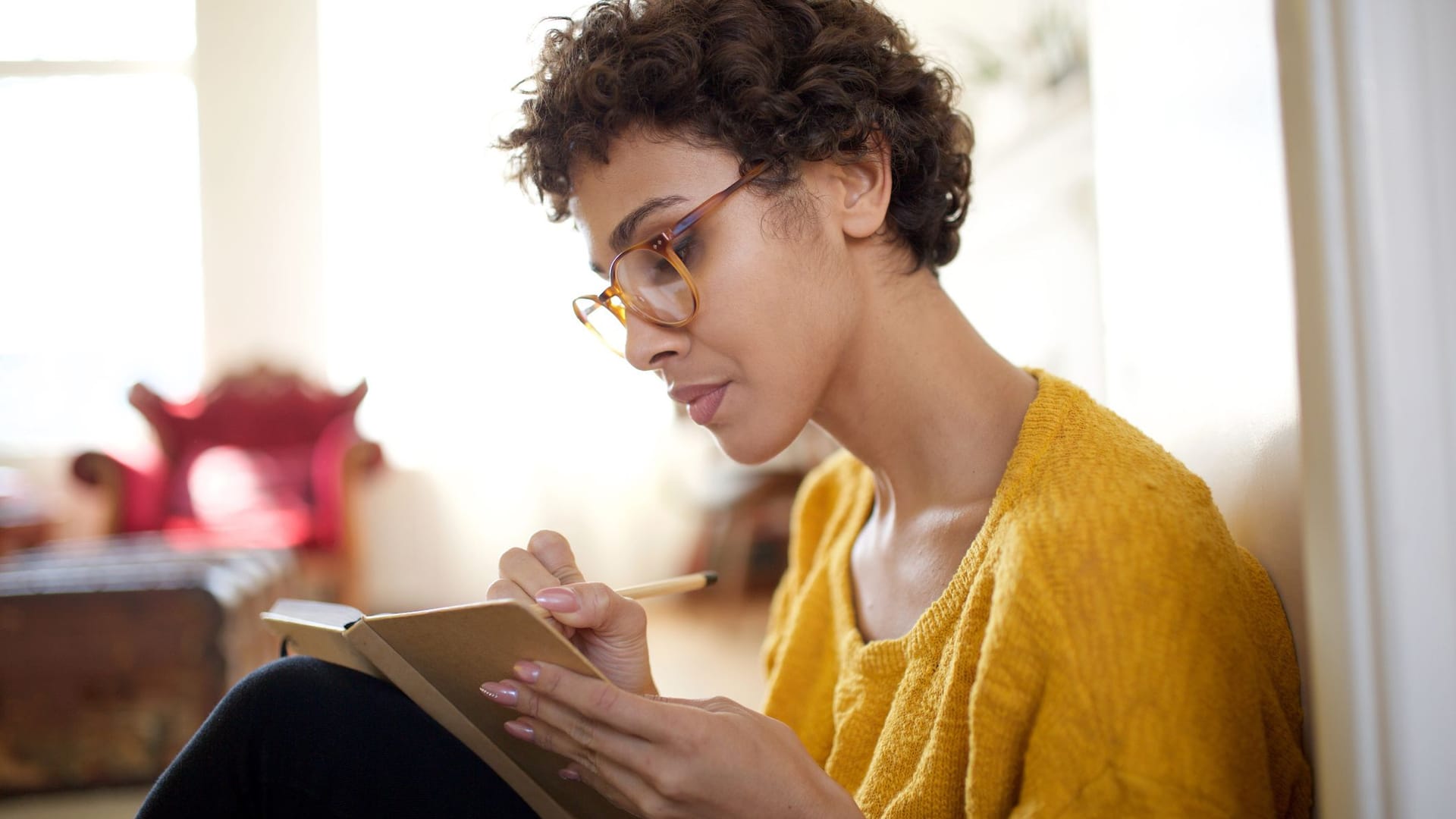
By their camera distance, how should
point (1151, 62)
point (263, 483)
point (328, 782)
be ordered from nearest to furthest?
point (328, 782) < point (1151, 62) < point (263, 483)

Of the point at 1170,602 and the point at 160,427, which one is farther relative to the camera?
the point at 160,427

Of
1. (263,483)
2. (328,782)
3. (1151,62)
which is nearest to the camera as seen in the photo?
(328,782)

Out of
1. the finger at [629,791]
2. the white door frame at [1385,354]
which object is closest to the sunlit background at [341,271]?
the finger at [629,791]

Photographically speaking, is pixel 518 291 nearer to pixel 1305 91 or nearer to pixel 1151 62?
pixel 1151 62

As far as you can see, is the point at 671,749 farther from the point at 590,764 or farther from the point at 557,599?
the point at 557,599

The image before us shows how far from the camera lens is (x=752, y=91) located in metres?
0.93

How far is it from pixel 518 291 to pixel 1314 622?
4.59 metres

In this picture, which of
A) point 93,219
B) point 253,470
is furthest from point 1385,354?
point 93,219

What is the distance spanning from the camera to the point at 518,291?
4.90m

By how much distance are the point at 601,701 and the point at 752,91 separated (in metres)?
0.55

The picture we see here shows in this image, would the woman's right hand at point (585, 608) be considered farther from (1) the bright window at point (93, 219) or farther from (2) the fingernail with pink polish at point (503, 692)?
(1) the bright window at point (93, 219)

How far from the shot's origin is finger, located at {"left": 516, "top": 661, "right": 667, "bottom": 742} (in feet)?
2.20

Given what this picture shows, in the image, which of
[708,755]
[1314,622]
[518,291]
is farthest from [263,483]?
[1314,622]

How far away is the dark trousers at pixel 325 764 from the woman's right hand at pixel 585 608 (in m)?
0.13
